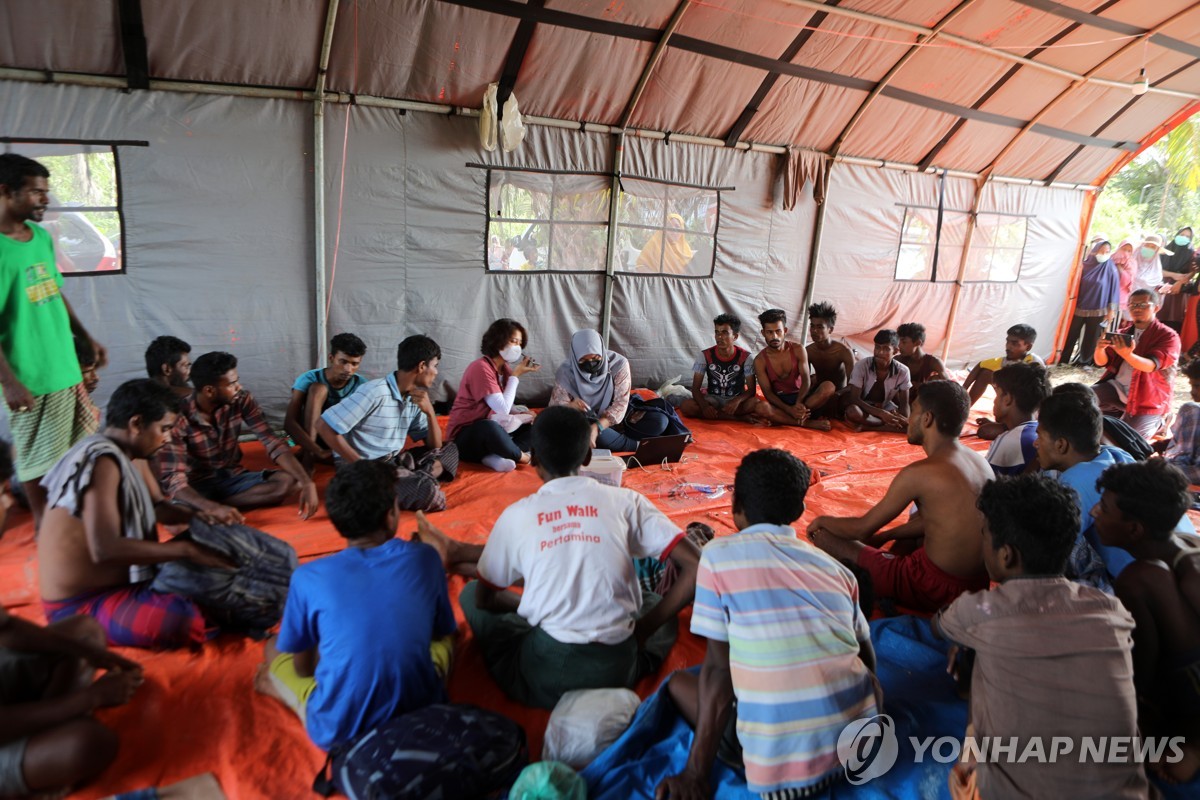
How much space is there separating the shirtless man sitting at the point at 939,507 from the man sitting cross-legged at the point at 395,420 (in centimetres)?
239

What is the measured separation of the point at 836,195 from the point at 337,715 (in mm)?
7512

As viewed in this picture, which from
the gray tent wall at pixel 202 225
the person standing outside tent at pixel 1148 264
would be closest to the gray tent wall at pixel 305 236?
the gray tent wall at pixel 202 225

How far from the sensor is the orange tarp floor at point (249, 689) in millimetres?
2131

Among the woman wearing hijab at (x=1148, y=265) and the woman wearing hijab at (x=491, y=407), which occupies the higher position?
the woman wearing hijab at (x=1148, y=265)

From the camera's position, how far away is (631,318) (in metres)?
7.03

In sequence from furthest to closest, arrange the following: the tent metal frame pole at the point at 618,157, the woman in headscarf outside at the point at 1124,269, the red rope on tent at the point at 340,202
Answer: the woman in headscarf outside at the point at 1124,269 → the tent metal frame pole at the point at 618,157 → the red rope on tent at the point at 340,202

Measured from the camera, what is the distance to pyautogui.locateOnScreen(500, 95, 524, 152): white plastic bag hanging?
18.5ft

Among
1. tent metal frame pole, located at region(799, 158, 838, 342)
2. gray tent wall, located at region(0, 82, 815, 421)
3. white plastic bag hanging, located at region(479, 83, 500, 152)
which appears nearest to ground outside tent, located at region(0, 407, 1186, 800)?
gray tent wall, located at region(0, 82, 815, 421)

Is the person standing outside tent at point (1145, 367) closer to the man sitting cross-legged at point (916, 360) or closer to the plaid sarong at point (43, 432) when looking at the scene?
the man sitting cross-legged at point (916, 360)

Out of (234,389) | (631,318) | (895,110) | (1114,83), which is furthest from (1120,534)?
(1114,83)

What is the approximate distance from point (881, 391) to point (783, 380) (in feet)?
2.84

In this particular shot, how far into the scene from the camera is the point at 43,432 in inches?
127

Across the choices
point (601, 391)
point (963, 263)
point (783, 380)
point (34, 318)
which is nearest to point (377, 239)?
point (601, 391)

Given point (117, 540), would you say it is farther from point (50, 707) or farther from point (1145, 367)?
point (1145, 367)
